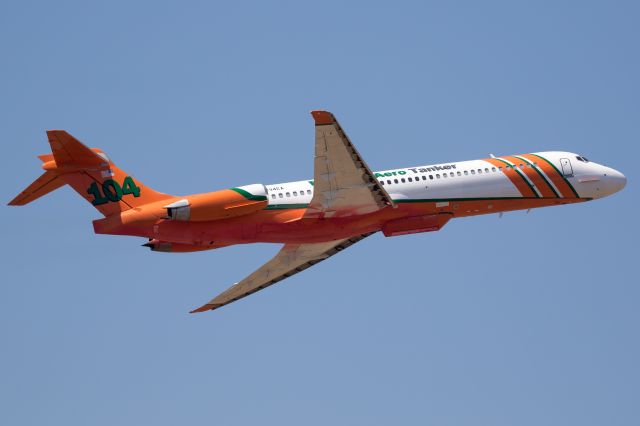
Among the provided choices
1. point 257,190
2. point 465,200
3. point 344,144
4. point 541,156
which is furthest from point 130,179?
point 541,156

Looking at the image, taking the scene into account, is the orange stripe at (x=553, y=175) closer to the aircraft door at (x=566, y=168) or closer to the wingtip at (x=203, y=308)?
the aircraft door at (x=566, y=168)

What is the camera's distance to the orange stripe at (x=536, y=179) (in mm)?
59844

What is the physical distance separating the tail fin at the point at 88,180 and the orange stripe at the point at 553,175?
18.7 metres

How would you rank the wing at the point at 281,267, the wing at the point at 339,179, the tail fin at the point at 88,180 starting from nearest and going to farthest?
1. the wing at the point at 339,179
2. the tail fin at the point at 88,180
3. the wing at the point at 281,267

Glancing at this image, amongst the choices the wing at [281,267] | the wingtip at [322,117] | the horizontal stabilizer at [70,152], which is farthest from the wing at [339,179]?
the horizontal stabilizer at [70,152]

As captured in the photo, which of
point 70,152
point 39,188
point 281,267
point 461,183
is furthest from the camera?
point 281,267

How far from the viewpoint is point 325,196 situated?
54469 millimetres

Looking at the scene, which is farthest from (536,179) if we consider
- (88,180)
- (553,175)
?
(88,180)

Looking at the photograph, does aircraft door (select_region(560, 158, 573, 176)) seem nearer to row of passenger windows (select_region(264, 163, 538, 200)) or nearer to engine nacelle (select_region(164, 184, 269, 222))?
row of passenger windows (select_region(264, 163, 538, 200))

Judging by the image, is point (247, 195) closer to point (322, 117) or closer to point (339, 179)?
point (339, 179)

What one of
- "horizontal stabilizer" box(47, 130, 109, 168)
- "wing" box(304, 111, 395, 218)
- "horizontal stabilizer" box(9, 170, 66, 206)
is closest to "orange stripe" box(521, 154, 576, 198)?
"wing" box(304, 111, 395, 218)

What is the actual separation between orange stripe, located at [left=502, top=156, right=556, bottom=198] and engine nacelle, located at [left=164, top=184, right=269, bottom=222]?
13543mm

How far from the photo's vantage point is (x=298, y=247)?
62.1 meters

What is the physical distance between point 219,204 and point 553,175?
57.6ft
